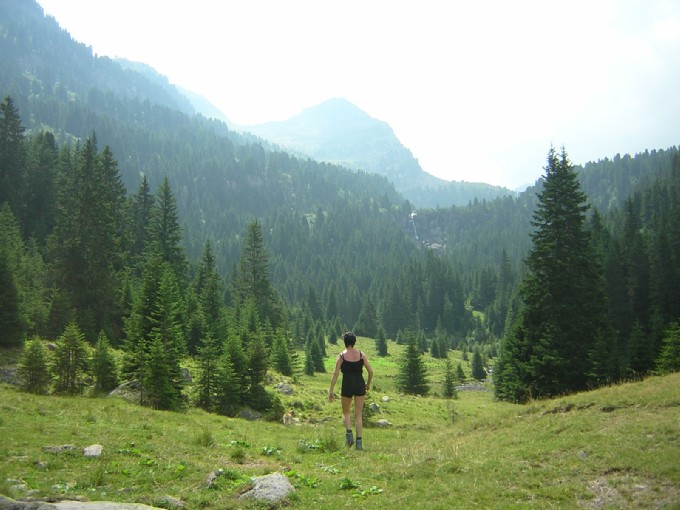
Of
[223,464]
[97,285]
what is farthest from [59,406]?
[97,285]

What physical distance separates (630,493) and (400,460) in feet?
16.1

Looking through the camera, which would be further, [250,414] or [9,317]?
[9,317]

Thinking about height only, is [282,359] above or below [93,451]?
below

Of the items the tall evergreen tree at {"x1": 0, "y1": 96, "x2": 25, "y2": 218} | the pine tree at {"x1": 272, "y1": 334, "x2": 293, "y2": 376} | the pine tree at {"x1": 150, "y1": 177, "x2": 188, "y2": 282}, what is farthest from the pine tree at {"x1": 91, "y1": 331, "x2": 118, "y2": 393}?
the tall evergreen tree at {"x1": 0, "y1": 96, "x2": 25, "y2": 218}

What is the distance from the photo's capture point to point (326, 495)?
845cm

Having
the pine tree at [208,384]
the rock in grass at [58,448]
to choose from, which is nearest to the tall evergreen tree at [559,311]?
the pine tree at [208,384]

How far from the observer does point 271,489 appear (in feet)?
26.8

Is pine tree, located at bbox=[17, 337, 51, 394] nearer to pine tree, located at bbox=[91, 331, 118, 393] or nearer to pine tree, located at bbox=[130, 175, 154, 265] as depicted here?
pine tree, located at bbox=[91, 331, 118, 393]

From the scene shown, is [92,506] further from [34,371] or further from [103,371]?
[103,371]

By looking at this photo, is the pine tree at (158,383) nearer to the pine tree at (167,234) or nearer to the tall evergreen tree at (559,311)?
the tall evergreen tree at (559,311)

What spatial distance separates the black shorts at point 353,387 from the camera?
12515mm

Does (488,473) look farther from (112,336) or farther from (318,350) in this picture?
(318,350)

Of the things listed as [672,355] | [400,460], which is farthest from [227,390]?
[672,355]

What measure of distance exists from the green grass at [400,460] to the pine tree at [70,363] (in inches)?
176
